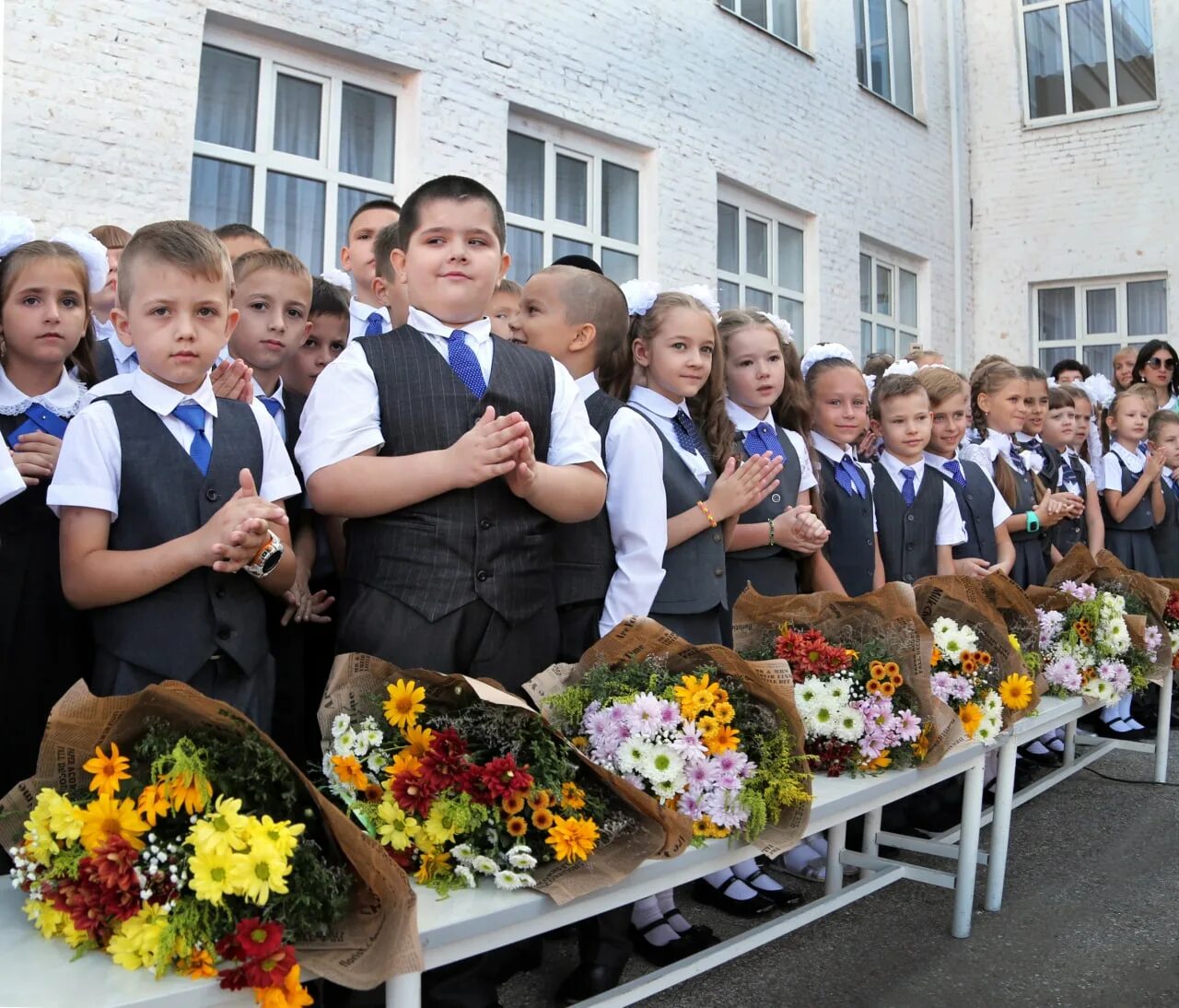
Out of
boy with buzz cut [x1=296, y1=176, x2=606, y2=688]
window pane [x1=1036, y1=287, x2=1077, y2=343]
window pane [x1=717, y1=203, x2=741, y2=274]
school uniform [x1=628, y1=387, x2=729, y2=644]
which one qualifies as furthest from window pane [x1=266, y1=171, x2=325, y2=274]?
window pane [x1=1036, y1=287, x2=1077, y2=343]

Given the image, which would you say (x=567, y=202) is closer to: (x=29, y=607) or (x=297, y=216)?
(x=297, y=216)

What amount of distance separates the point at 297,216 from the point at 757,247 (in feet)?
15.7

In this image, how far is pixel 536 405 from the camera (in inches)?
95.1

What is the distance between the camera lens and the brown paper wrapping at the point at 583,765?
170cm

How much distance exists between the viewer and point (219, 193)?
20.1 feet

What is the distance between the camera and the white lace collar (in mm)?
2426

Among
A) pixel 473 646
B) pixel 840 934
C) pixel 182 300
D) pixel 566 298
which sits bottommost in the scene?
pixel 840 934

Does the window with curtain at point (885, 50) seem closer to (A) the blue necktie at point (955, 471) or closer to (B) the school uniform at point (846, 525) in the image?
(A) the blue necktie at point (955, 471)

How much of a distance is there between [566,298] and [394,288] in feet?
1.56

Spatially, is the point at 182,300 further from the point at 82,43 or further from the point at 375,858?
the point at 82,43

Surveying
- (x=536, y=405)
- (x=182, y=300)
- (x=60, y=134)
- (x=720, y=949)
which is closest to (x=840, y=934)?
(x=720, y=949)

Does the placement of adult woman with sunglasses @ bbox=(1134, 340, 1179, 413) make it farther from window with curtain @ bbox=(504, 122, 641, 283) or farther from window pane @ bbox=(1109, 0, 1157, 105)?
window pane @ bbox=(1109, 0, 1157, 105)

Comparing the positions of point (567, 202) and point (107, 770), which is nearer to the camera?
point (107, 770)

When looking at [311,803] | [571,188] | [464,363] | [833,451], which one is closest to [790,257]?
[571,188]
